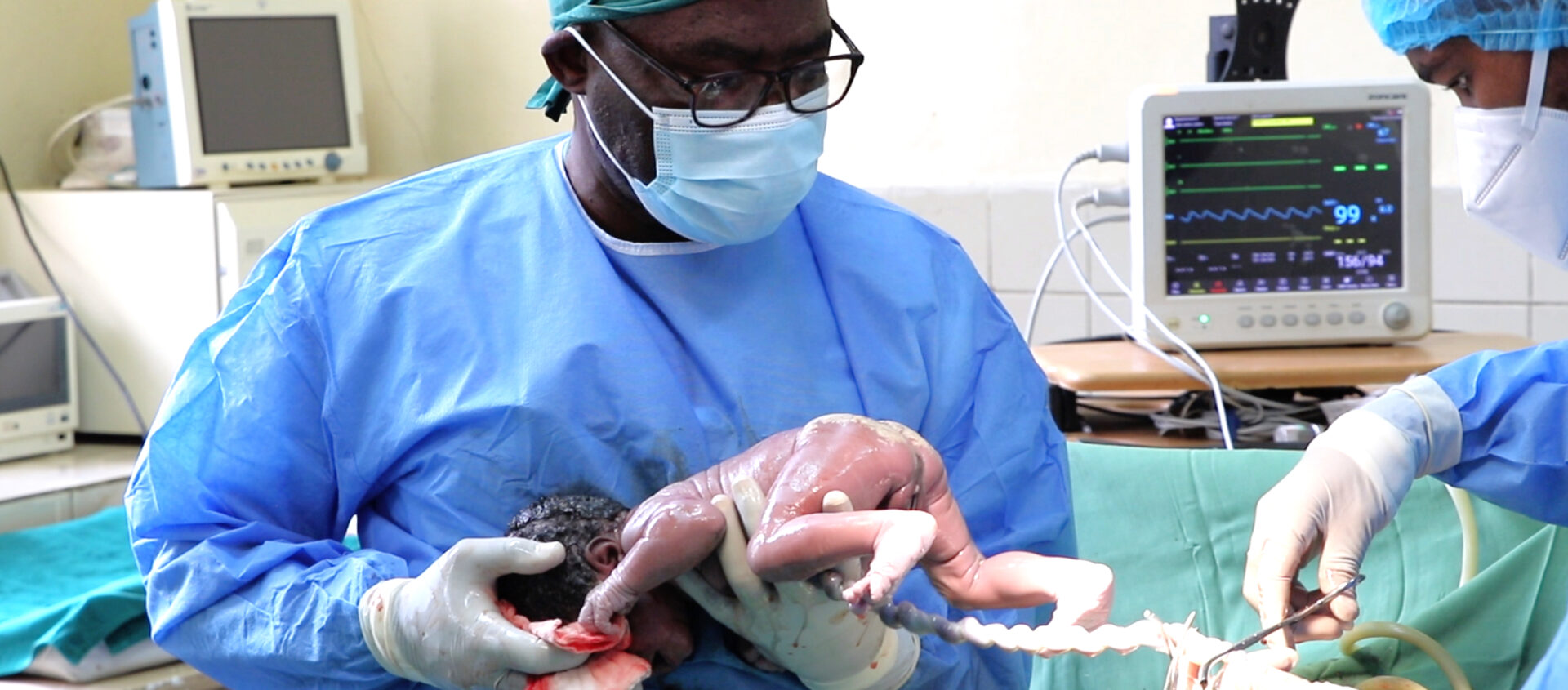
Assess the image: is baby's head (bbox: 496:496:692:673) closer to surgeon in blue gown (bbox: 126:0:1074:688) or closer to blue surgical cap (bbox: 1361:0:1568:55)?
surgeon in blue gown (bbox: 126:0:1074:688)

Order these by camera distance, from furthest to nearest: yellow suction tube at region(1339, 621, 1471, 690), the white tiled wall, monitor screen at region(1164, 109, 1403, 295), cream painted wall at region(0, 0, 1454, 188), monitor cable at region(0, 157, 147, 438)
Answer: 1. monitor cable at region(0, 157, 147, 438)
2. cream painted wall at region(0, 0, 1454, 188)
3. the white tiled wall
4. monitor screen at region(1164, 109, 1403, 295)
5. yellow suction tube at region(1339, 621, 1471, 690)

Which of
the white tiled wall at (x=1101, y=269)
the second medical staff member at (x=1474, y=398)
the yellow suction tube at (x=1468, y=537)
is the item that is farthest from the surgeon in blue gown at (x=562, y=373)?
the white tiled wall at (x=1101, y=269)

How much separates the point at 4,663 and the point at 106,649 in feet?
0.55

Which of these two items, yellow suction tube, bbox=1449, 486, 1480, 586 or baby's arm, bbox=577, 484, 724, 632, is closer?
baby's arm, bbox=577, 484, 724, 632

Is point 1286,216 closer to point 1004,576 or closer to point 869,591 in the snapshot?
point 1004,576

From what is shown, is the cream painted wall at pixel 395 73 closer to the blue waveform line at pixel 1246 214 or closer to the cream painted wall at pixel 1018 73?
the cream painted wall at pixel 1018 73

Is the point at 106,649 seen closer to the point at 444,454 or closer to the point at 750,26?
the point at 444,454

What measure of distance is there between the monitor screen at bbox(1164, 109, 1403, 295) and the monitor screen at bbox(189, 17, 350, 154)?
6.53ft

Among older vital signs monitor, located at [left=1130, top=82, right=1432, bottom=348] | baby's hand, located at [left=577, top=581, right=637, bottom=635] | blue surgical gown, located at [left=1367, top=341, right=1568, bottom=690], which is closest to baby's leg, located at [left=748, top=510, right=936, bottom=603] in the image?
baby's hand, located at [left=577, top=581, right=637, bottom=635]

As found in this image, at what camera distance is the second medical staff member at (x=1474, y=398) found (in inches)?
52.4

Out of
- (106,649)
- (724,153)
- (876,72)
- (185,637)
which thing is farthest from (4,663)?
(876,72)

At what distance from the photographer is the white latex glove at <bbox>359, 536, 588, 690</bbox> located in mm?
Answer: 1234

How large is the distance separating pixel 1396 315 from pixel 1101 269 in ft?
2.44

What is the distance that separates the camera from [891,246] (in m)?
1.50
